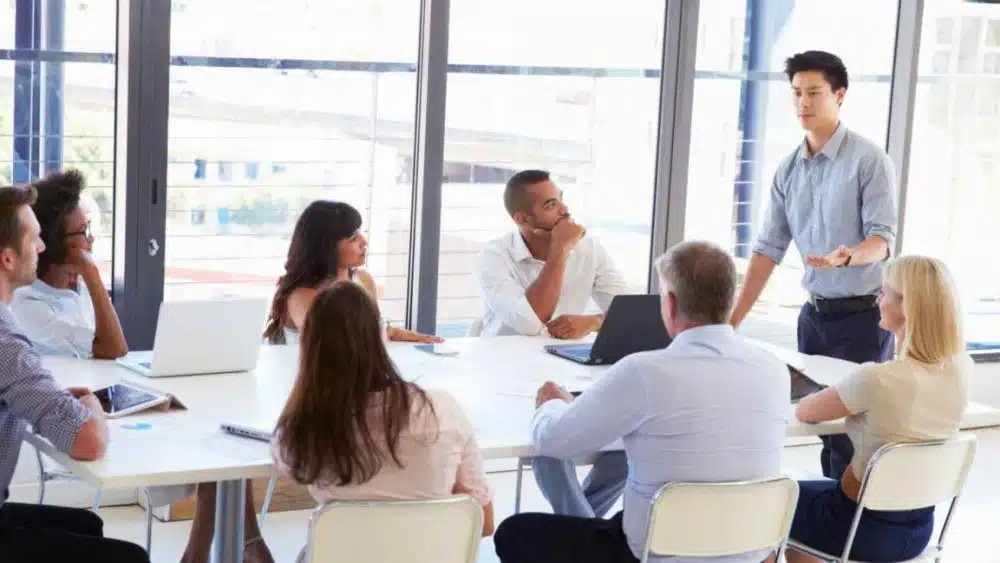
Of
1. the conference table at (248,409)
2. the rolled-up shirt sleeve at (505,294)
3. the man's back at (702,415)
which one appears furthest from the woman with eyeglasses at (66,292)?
the man's back at (702,415)

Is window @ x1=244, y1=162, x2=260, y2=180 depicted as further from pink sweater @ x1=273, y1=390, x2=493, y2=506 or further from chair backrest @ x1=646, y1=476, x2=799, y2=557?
chair backrest @ x1=646, y1=476, x2=799, y2=557

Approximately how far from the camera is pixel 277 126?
16.9 feet

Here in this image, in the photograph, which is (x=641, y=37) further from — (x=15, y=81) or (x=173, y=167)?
(x=15, y=81)

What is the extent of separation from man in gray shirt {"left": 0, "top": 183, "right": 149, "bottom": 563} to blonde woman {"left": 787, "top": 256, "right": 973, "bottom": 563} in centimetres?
168

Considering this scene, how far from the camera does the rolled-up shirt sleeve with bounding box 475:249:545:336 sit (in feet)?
15.3

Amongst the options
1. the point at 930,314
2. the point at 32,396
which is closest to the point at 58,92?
the point at 32,396

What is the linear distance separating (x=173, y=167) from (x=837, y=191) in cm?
232

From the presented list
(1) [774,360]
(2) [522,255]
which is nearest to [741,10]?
(2) [522,255]

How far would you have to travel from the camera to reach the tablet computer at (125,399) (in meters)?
3.26

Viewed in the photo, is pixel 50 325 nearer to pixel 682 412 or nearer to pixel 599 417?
pixel 599 417

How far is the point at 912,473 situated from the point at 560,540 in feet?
2.86

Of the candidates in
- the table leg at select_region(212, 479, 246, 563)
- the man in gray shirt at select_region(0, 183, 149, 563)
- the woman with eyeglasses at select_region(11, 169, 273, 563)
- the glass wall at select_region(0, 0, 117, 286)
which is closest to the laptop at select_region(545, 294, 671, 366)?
the woman with eyeglasses at select_region(11, 169, 273, 563)

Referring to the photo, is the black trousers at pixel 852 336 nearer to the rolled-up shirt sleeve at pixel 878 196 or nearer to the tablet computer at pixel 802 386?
the rolled-up shirt sleeve at pixel 878 196

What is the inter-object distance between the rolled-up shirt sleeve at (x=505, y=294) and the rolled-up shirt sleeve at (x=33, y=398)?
2016mm
